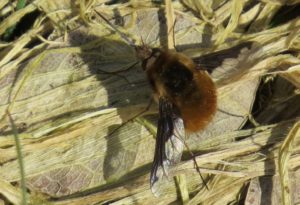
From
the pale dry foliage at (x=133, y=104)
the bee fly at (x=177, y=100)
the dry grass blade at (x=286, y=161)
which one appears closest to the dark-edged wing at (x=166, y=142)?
the bee fly at (x=177, y=100)

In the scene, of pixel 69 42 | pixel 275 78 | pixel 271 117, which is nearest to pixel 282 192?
pixel 271 117

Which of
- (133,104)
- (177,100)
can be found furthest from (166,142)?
(133,104)

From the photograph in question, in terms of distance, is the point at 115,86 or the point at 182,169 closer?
the point at 182,169

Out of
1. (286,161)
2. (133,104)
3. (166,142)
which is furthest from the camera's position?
(133,104)

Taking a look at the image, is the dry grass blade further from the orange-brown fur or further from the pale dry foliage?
the orange-brown fur

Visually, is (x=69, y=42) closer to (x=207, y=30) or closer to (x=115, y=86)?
(x=115, y=86)

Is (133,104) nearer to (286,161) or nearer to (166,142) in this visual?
(166,142)
